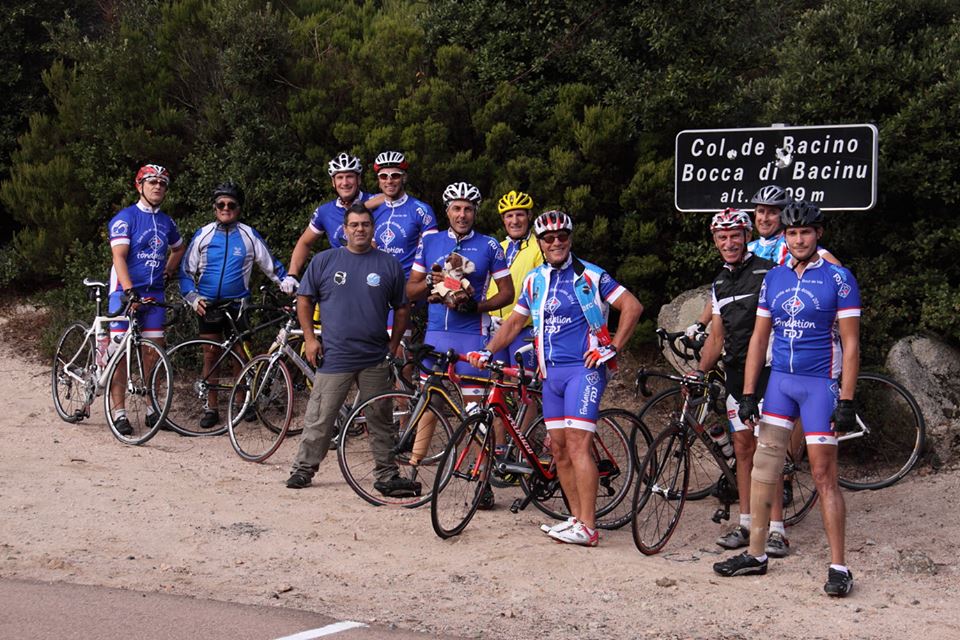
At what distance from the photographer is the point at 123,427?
10695mm

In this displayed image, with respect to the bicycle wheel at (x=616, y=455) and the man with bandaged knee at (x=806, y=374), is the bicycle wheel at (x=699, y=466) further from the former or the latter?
the man with bandaged knee at (x=806, y=374)

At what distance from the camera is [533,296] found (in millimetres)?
8141

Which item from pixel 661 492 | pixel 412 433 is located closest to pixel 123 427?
pixel 412 433

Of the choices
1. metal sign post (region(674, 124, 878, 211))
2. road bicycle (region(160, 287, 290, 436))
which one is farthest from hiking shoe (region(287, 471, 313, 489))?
metal sign post (region(674, 124, 878, 211))

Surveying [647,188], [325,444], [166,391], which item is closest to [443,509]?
[325,444]

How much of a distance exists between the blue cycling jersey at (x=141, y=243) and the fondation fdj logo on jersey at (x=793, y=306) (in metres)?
6.12

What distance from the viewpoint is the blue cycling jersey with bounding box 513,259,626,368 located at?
26.2 ft

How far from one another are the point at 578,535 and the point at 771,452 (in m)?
1.40

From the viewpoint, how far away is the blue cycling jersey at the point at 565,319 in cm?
797

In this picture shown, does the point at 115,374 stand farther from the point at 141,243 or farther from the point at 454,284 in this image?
the point at 454,284

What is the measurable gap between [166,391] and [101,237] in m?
4.11

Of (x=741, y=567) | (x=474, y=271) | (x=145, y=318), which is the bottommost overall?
(x=741, y=567)

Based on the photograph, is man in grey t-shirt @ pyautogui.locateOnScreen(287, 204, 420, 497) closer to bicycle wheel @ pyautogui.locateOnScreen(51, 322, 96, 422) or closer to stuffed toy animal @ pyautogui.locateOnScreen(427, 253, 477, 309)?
stuffed toy animal @ pyautogui.locateOnScreen(427, 253, 477, 309)

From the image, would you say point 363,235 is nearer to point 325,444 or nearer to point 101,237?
point 325,444
